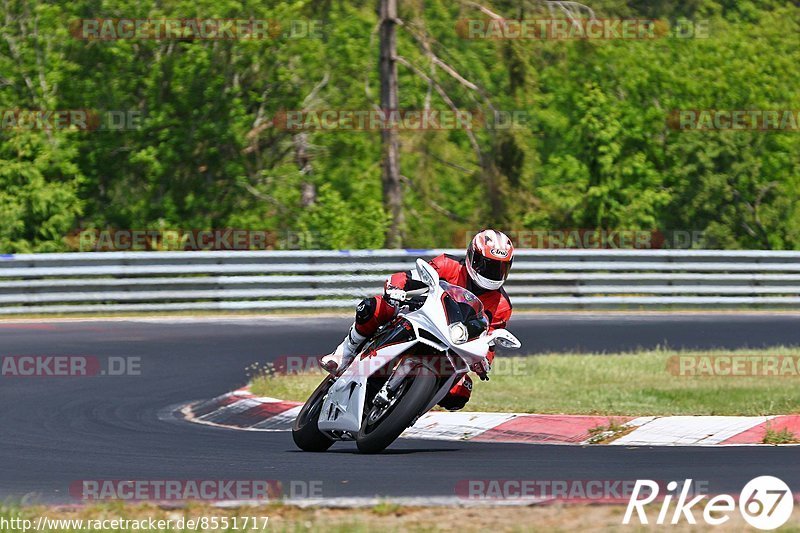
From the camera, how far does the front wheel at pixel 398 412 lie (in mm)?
Result: 9227

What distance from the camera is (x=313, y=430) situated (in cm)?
1020

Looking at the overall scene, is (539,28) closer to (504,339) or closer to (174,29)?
(174,29)

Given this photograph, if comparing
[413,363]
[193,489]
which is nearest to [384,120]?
[413,363]

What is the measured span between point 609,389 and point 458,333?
5126 millimetres

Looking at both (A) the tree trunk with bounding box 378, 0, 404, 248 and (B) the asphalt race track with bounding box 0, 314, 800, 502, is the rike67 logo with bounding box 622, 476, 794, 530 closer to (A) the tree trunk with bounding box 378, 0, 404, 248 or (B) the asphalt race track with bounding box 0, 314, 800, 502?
(B) the asphalt race track with bounding box 0, 314, 800, 502

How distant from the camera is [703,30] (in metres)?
42.1

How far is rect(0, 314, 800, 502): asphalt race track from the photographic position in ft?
28.2

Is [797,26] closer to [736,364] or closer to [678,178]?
[678,178]

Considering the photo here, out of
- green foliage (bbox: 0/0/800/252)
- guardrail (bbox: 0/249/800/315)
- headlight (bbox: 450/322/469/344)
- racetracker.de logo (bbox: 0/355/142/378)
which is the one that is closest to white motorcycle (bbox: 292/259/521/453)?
headlight (bbox: 450/322/469/344)

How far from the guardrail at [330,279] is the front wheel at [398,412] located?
526 inches

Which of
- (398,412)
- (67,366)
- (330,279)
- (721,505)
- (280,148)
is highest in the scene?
(721,505)

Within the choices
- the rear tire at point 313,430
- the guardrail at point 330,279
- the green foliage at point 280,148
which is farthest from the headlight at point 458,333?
the green foliage at point 280,148

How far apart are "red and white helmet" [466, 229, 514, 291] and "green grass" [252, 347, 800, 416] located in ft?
8.44

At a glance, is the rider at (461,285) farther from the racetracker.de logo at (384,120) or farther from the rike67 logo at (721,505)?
the racetracker.de logo at (384,120)
